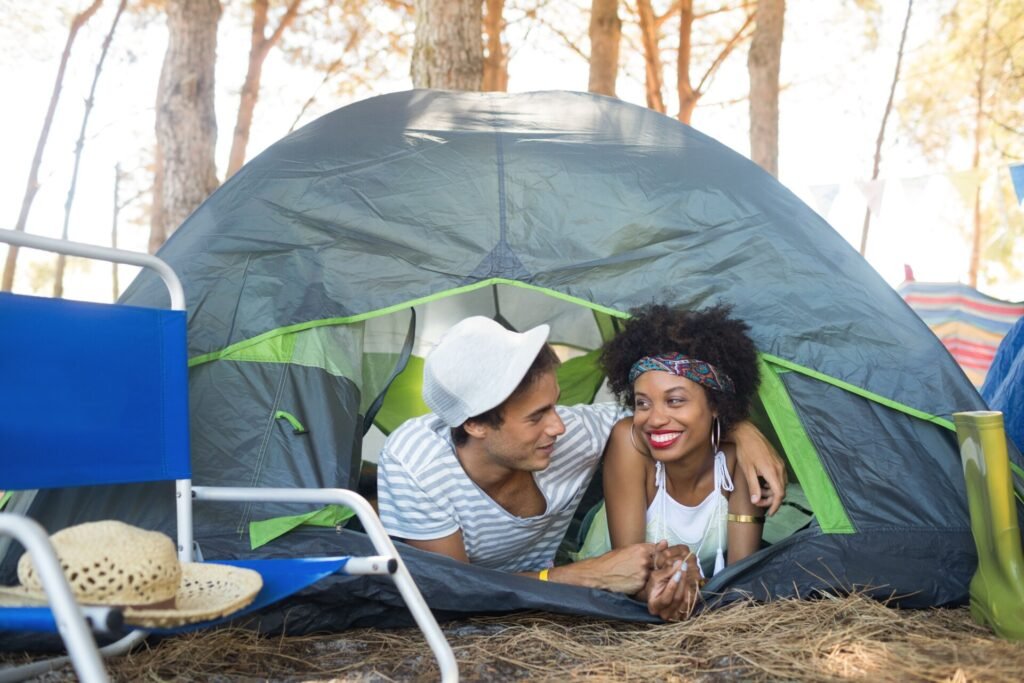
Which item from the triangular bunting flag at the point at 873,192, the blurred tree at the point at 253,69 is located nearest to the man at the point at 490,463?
the triangular bunting flag at the point at 873,192

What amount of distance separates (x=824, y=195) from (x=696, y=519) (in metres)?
6.43

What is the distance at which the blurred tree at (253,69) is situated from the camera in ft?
32.9

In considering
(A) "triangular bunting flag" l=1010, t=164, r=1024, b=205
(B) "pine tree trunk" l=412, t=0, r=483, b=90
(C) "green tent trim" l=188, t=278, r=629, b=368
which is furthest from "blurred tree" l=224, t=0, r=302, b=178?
(C) "green tent trim" l=188, t=278, r=629, b=368

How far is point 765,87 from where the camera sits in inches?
295

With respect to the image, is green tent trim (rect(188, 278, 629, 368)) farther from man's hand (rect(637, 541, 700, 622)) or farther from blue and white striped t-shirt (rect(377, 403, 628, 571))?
man's hand (rect(637, 541, 700, 622))

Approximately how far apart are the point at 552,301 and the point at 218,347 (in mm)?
1740

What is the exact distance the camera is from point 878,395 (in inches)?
101

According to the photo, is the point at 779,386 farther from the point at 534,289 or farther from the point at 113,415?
the point at 113,415

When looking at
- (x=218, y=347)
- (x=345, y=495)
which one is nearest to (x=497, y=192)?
(x=218, y=347)

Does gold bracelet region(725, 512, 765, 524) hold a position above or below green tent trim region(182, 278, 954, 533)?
below

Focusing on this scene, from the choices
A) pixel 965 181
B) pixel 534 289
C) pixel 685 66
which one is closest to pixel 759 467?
pixel 534 289

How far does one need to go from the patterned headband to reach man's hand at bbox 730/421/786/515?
135mm

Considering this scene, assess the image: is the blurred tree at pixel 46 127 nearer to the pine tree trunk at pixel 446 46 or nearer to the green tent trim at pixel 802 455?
the pine tree trunk at pixel 446 46

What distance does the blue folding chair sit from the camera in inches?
73.5
